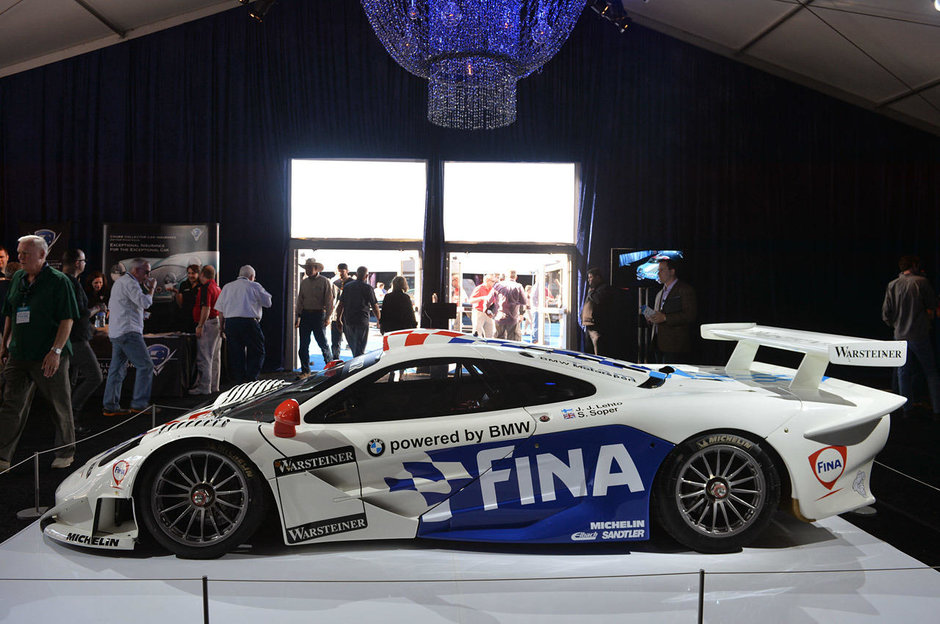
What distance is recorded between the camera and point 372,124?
8562 millimetres

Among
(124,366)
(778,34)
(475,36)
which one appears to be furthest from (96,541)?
(778,34)

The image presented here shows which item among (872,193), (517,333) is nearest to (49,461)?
(517,333)

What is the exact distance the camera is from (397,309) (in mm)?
7371

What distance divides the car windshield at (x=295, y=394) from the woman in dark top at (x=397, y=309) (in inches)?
173

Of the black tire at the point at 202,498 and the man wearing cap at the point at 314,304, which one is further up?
the man wearing cap at the point at 314,304

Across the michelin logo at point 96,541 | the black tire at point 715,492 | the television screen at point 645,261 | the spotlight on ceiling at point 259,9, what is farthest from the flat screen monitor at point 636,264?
the michelin logo at point 96,541

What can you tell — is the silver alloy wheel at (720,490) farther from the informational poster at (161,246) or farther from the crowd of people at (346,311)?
the informational poster at (161,246)

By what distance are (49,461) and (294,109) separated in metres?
5.83

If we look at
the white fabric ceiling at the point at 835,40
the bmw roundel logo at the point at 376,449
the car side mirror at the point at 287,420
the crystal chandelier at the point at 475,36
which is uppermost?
the white fabric ceiling at the point at 835,40

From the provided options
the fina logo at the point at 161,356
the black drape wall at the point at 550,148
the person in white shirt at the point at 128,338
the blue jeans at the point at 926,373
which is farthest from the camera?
the black drape wall at the point at 550,148

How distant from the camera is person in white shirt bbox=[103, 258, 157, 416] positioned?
550 cm

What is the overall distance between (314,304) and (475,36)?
4263 millimetres

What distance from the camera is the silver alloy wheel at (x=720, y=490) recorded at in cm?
253

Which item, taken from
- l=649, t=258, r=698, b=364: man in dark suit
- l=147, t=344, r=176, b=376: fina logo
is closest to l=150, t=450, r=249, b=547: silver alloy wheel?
A: l=649, t=258, r=698, b=364: man in dark suit
